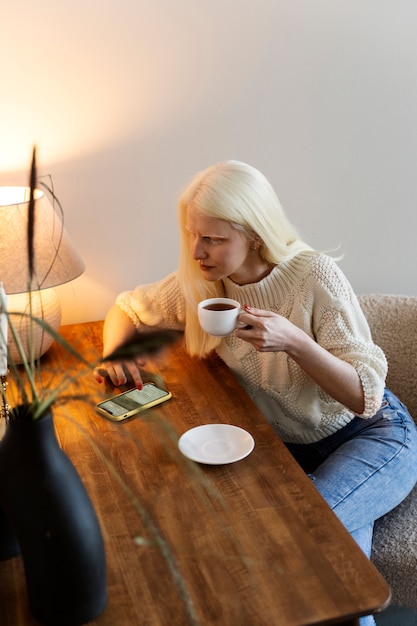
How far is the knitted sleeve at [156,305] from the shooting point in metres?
2.04

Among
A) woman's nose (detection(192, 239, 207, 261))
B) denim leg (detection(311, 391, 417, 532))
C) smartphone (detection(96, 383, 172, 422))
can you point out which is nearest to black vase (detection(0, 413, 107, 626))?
smartphone (detection(96, 383, 172, 422))

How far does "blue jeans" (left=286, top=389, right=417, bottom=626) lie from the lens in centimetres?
166

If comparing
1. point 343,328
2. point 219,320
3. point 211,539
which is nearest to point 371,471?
point 343,328

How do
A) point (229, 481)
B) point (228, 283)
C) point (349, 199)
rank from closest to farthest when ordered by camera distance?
point (229, 481), point (228, 283), point (349, 199)

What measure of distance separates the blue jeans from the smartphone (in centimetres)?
38

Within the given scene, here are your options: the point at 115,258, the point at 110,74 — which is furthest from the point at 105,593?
the point at 110,74

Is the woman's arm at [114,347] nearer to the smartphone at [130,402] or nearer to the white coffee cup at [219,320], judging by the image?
the smartphone at [130,402]

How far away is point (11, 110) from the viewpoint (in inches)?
81.6

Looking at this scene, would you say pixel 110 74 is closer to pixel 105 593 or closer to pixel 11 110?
pixel 11 110

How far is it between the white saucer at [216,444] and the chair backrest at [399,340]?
2.51 ft

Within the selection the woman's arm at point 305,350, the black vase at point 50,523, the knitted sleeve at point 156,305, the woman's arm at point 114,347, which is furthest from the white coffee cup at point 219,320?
the black vase at point 50,523

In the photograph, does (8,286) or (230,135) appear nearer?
(8,286)

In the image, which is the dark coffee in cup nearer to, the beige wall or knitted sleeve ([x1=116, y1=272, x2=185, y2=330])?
knitted sleeve ([x1=116, y1=272, x2=185, y2=330])

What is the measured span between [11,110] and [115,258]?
1.61ft
